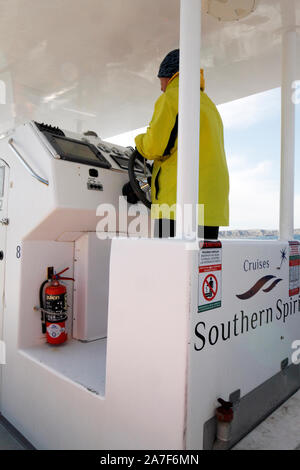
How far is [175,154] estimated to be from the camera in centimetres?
175

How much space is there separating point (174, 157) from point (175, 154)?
0.02 metres

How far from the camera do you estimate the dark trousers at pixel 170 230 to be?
1799 mm

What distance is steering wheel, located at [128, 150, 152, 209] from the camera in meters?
1.91

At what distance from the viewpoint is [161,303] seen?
1.21m

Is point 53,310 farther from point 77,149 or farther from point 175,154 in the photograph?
point 175,154

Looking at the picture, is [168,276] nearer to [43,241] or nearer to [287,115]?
[43,241]

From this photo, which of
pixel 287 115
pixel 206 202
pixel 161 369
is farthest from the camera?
pixel 287 115

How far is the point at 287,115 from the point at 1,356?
8.59 ft

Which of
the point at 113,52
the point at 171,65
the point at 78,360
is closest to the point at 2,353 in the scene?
the point at 78,360

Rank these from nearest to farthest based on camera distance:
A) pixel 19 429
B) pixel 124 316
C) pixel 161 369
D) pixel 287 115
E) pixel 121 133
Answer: pixel 161 369
pixel 124 316
pixel 19 429
pixel 287 115
pixel 121 133

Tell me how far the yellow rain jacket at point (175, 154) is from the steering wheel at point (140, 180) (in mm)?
140

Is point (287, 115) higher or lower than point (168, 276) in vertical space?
higher

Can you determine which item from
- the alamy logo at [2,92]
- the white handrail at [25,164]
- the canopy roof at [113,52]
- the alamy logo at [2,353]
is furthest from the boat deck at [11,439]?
the alamy logo at [2,92]
